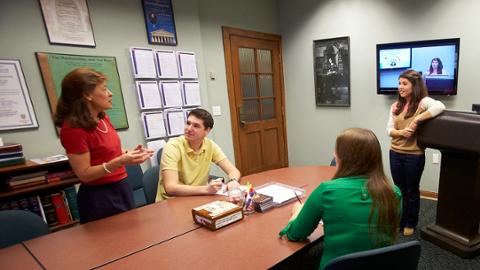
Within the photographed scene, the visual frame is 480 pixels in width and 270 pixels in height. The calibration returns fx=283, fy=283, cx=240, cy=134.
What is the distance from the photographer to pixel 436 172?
3281 millimetres

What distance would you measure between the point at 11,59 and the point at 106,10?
0.91 meters

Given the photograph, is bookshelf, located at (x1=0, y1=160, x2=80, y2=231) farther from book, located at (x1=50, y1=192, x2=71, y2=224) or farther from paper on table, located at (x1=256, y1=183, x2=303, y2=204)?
paper on table, located at (x1=256, y1=183, x2=303, y2=204)

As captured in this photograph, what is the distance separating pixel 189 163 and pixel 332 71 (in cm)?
277

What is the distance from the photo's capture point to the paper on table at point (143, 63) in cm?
281

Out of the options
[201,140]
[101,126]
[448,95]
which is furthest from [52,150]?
[448,95]

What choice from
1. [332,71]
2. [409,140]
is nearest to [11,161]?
[409,140]

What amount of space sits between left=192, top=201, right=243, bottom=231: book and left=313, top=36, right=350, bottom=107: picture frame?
117 inches

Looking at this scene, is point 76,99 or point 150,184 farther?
point 150,184

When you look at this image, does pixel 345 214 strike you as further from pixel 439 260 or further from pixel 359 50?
pixel 359 50

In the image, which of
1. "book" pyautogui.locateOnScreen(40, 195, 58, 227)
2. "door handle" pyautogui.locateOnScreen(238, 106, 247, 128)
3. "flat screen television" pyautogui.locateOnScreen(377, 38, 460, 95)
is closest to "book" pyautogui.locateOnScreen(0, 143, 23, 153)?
"book" pyautogui.locateOnScreen(40, 195, 58, 227)

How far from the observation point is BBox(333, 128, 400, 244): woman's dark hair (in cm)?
101

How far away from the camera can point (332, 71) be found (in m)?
3.90

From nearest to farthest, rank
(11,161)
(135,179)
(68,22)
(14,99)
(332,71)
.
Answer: (11,161) → (14,99) → (68,22) → (135,179) → (332,71)

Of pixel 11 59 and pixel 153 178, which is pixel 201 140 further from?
pixel 11 59
